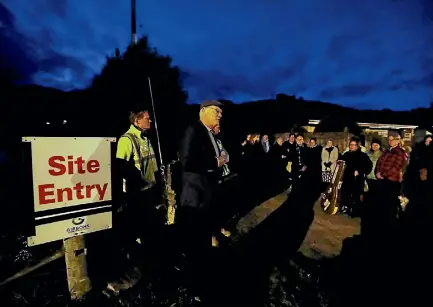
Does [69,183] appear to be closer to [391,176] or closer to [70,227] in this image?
[70,227]

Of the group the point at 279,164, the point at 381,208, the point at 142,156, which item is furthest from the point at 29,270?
the point at 279,164

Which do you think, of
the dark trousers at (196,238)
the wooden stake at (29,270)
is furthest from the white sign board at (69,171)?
the dark trousers at (196,238)

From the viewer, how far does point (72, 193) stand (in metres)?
2.19

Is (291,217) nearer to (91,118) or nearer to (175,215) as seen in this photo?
(175,215)

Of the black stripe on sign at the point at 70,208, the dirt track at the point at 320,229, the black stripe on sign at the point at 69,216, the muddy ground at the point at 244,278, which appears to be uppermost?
the black stripe on sign at the point at 70,208

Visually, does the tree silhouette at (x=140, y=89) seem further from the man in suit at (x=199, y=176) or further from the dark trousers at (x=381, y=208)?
the dark trousers at (x=381, y=208)

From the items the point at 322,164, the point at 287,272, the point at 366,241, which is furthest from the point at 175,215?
the point at 322,164

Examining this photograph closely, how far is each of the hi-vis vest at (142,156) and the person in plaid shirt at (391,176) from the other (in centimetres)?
463

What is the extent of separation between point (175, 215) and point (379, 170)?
4.61 m

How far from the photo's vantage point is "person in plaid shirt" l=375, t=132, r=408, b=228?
19.2ft

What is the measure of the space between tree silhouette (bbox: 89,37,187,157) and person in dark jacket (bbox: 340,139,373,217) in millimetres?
6469

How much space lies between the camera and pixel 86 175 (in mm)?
2271

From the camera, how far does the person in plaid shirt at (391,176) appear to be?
586 centimetres

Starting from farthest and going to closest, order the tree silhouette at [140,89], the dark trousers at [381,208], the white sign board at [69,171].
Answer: the tree silhouette at [140,89] → the dark trousers at [381,208] → the white sign board at [69,171]
